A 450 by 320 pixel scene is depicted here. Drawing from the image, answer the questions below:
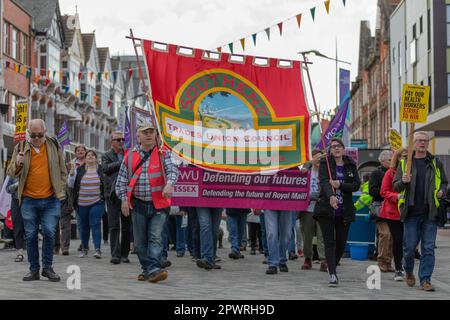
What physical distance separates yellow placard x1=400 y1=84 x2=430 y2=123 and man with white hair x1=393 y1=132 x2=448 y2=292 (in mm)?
259

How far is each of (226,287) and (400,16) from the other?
4402cm

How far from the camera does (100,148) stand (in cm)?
7406

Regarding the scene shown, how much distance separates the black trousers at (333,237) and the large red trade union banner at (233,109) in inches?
59.2

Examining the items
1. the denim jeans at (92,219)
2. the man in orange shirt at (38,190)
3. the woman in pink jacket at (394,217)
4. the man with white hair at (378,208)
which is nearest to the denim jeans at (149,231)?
the man in orange shirt at (38,190)

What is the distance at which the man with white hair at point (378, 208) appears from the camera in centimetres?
1284

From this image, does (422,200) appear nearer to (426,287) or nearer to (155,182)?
(426,287)

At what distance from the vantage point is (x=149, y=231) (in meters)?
10.2

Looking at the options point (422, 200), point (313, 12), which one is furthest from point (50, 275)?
point (313, 12)

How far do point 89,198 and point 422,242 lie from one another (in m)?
6.26

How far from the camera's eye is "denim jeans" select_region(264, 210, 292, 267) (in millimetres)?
11742

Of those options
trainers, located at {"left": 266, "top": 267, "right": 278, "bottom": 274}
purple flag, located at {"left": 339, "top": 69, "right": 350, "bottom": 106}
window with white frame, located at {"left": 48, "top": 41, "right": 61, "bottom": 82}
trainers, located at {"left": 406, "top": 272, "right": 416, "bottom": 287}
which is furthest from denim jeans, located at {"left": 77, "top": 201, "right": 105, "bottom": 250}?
window with white frame, located at {"left": 48, "top": 41, "right": 61, "bottom": 82}

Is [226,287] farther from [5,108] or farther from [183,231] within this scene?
[5,108]

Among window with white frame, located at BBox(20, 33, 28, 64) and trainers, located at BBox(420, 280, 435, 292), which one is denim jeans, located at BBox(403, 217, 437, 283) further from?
window with white frame, located at BBox(20, 33, 28, 64)

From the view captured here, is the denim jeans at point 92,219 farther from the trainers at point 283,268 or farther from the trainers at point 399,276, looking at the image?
the trainers at point 399,276
